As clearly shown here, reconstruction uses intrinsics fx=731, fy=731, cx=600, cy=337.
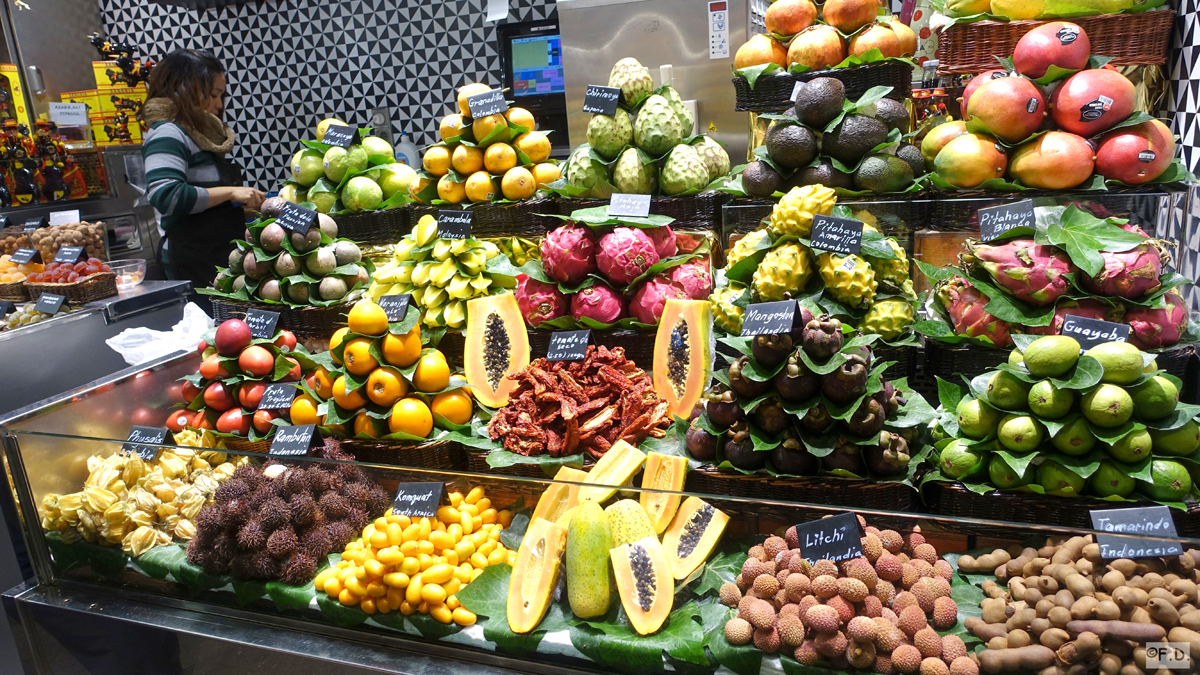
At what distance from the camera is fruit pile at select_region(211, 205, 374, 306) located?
7.96ft

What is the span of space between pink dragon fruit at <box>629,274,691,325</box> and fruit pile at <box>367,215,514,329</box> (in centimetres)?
48

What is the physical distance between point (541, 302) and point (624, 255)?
0.30m

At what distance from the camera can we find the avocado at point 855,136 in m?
1.97

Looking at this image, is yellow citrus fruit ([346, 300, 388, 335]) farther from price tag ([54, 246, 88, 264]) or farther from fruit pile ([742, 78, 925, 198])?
price tag ([54, 246, 88, 264])

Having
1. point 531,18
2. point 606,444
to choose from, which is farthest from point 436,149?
point 531,18

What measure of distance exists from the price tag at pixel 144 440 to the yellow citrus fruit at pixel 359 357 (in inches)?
20.7

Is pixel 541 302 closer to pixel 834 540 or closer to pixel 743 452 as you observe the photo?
pixel 743 452

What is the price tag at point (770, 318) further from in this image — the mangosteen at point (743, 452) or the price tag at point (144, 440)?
the price tag at point (144, 440)

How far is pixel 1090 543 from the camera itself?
1.15 m

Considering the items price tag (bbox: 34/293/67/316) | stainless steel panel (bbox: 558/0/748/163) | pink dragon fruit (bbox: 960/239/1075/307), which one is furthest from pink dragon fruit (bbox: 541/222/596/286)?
price tag (bbox: 34/293/67/316)

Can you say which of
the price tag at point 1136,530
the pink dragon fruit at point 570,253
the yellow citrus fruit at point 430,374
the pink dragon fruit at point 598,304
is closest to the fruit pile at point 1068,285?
the price tag at point 1136,530

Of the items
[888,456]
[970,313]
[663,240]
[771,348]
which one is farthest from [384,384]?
[970,313]

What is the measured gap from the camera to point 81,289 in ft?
11.1

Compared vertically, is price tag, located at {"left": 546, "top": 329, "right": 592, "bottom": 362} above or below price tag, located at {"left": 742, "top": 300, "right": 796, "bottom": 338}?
below
